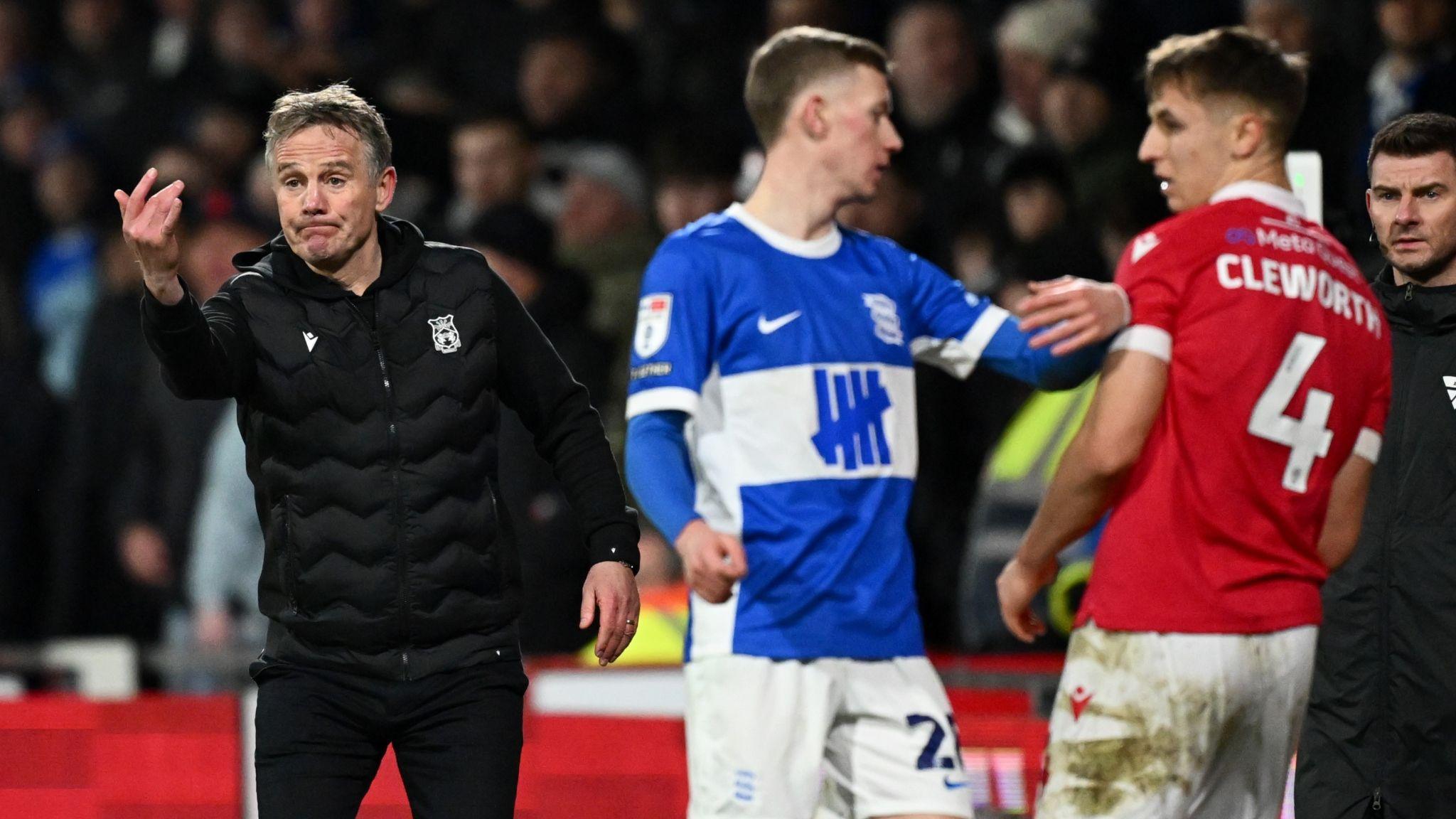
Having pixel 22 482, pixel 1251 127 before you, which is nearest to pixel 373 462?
pixel 1251 127

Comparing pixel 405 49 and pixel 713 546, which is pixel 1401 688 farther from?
pixel 405 49

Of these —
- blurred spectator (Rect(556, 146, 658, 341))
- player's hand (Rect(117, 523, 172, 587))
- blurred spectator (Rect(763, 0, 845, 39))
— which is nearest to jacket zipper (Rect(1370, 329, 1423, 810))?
blurred spectator (Rect(556, 146, 658, 341))

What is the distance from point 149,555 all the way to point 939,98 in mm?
4260

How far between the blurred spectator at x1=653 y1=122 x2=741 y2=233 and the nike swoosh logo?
3.98m

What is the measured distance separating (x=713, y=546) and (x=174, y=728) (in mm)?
2993

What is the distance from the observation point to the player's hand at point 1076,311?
13.1ft

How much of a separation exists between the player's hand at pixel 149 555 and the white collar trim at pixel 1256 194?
274 inches

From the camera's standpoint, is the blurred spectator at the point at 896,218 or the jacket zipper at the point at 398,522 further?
the blurred spectator at the point at 896,218

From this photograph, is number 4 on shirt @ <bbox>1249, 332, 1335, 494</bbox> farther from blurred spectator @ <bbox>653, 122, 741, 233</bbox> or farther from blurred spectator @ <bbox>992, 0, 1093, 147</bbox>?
blurred spectator @ <bbox>992, 0, 1093, 147</bbox>

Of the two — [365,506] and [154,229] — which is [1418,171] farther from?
[154,229]

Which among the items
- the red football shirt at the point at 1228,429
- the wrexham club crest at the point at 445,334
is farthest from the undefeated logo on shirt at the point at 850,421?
the wrexham club crest at the point at 445,334

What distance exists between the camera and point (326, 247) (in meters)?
4.37

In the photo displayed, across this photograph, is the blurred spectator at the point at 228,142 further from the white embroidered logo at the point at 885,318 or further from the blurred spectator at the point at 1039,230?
the white embroidered logo at the point at 885,318

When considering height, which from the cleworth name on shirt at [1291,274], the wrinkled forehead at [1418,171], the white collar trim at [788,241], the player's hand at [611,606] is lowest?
the player's hand at [611,606]
